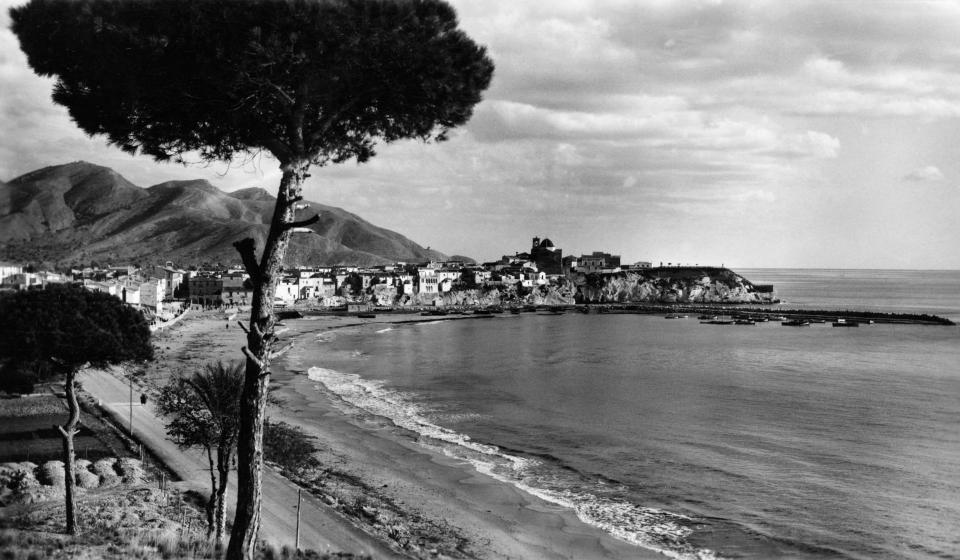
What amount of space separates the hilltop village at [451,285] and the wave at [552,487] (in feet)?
201

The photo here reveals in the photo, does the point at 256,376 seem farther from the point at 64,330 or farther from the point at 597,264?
the point at 597,264

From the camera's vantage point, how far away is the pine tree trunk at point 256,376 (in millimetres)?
8617

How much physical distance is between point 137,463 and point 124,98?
601 inches

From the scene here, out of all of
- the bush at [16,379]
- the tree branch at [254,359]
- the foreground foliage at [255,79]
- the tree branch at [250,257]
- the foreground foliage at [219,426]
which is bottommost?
the bush at [16,379]

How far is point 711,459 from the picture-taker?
82.1ft

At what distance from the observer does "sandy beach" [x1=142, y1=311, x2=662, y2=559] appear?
1669 cm

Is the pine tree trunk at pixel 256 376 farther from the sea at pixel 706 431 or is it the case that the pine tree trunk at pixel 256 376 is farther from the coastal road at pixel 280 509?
the sea at pixel 706 431

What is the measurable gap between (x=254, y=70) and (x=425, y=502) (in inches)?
589

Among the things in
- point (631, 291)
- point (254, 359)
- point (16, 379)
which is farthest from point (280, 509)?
point (631, 291)

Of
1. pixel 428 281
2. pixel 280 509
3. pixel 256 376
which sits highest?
pixel 428 281

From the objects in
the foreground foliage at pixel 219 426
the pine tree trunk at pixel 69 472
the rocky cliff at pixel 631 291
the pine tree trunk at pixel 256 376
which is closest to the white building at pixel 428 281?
the rocky cliff at pixel 631 291

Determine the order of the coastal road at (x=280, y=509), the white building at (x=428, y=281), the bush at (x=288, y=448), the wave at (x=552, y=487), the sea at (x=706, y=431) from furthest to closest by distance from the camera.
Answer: the white building at (x=428, y=281)
the bush at (x=288, y=448)
the sea at (x=706, y=431)
the wave at (x=552, y=487)
the coastal road at (x=280, y=509)

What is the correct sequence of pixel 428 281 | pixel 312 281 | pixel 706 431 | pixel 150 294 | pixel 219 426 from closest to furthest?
pixel 219 426
pixel 706 431
pixel 150 294
pixel 312 281
pixel 428 281

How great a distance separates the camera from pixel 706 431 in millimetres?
29688
